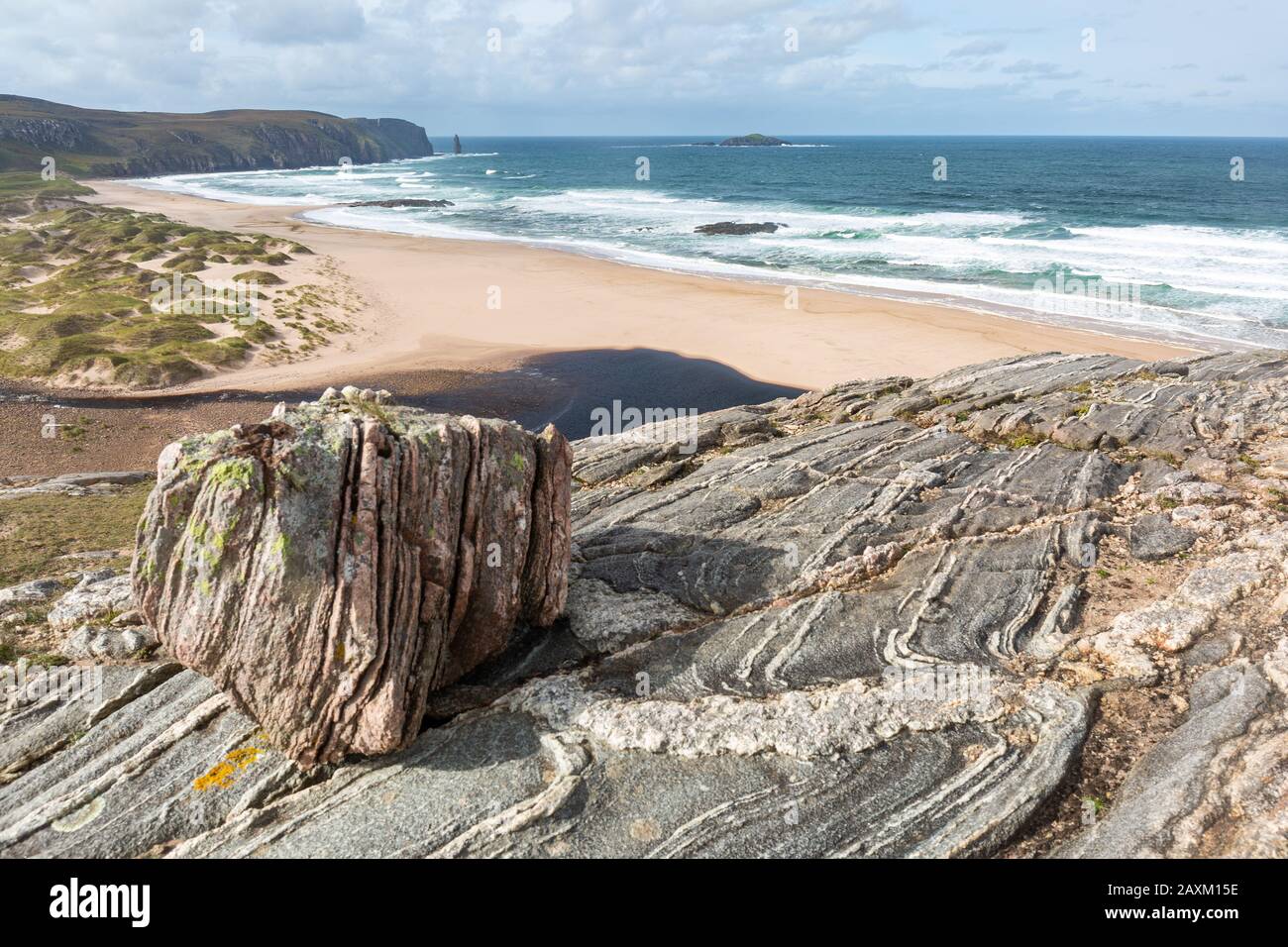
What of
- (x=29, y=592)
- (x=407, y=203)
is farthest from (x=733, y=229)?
(x=29, y=592)

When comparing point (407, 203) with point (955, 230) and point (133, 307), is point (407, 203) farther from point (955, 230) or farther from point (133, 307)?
point (955, 230)

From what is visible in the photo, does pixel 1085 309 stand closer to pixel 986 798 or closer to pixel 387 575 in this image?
pixel 986 798

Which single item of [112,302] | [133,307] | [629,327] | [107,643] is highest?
[112,302]

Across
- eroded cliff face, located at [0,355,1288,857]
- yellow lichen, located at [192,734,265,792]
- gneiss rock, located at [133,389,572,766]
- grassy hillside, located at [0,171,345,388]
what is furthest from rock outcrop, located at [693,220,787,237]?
yellow lichen, located at [192,734,265,792]

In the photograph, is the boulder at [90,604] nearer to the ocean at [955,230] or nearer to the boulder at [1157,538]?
the boulder at [1157,538]

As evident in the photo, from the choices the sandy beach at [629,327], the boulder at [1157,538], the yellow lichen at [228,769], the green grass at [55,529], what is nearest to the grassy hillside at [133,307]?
the sandy beach at [629,327]

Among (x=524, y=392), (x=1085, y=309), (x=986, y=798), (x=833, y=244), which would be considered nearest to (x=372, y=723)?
(x=986, y=798)

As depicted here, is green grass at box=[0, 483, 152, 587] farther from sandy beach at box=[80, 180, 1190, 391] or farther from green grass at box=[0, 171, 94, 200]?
green grass at box=[0, 171, 94, 200]
